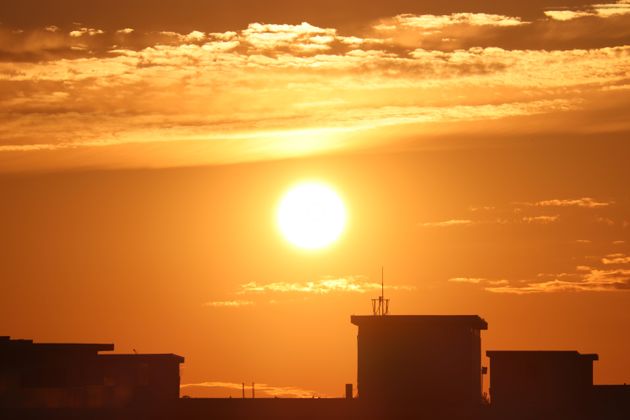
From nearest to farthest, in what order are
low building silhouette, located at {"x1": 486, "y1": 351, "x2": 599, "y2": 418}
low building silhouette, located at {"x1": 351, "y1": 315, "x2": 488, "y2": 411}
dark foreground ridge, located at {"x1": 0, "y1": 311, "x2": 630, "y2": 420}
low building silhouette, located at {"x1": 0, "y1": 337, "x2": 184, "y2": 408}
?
dark foreground ridge, located at {"x1": 0, "y1": 311, "x2": 630, "y2": 420}
low building silhouette, located at {"x1": 0, "y1": 337, "x2": 184, "y2": 408}
low building silhouette, located at {"x1": 351, "y1": 315, "x2": 488, "y2": 411}
low building silhouette, located at {"x1": 486, "y1": 351, "x2": 599, "y2": 418}

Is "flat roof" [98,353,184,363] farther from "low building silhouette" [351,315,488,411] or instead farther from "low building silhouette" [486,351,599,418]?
"low building silhouette" [486,351,599,418]

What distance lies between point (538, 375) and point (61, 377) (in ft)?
96.8

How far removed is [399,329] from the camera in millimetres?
93312

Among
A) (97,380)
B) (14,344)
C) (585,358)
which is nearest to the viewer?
(14,344)

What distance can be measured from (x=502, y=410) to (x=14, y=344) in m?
26.1

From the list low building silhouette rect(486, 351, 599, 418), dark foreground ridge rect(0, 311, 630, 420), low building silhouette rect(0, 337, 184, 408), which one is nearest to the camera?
dark foreground ridge rect(0, 311, 630, 420)

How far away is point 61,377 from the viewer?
84812 millimetres

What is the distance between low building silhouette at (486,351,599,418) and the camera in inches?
3686

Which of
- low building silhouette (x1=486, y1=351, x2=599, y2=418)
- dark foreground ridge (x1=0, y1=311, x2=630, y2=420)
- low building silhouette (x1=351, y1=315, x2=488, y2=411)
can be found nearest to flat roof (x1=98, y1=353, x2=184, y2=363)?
dark foreground ridge (x1=0, y1=311, x2=630, y2=420)

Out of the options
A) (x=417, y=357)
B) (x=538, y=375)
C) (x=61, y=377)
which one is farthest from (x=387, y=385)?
(x=61, y=377)

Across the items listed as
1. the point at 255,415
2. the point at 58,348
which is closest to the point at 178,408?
the point at 255,415

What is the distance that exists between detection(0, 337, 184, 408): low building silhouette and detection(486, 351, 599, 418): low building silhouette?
21237 millimetres

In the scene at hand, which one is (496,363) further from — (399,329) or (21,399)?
(21,399)

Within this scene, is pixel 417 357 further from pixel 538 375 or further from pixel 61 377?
pixel 61 377
